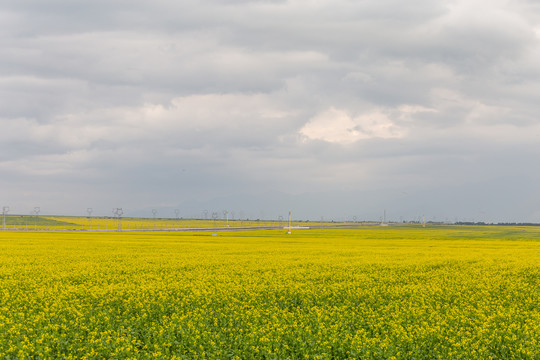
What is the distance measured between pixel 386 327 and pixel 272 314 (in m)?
4.06

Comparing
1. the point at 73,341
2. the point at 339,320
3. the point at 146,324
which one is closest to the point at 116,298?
the point at 146,324

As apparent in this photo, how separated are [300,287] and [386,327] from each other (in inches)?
324

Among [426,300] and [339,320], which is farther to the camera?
[426,300]

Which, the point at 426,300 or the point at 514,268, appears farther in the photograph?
the point at 514,268

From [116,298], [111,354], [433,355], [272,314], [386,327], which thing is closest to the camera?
[111,354]

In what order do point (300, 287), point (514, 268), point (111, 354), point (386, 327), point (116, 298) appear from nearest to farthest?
point (111, 354), point (386, 327), point (116, 298), point (300, 287), point (514, 268)

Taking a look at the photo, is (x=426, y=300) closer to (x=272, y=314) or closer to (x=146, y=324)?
(x=272, y=314)

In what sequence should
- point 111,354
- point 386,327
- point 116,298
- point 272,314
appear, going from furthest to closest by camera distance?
point 116,298 < point 272,314 < point 386,327 < point 111,354

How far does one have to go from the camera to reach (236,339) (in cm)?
1380

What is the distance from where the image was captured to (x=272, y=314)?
17062 millimetres

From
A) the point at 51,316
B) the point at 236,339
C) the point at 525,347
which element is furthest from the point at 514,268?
the point at 51,316

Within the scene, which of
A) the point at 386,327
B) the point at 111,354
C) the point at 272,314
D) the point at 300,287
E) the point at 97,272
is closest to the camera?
the point at 111,354

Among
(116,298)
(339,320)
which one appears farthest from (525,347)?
(116,298)

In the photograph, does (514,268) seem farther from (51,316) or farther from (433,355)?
(51,316)
